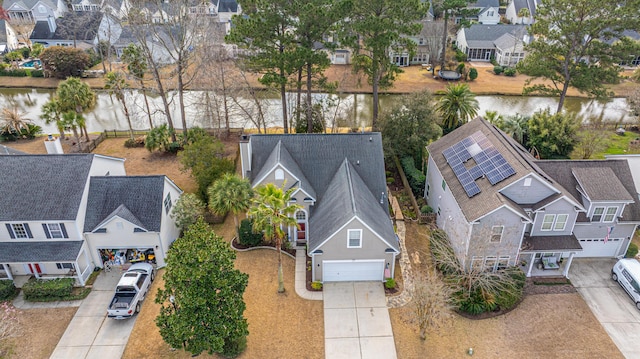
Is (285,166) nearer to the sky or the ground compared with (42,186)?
nearer to the sky

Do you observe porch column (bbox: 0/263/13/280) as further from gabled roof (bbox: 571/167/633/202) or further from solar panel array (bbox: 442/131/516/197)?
gabled roof (bbox: 571/167/633/202)

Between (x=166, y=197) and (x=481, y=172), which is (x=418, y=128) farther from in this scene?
(x=166, y=197)

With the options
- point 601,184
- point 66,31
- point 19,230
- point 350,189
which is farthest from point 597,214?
point 66,31

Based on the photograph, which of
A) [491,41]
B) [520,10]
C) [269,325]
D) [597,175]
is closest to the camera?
[269,325]

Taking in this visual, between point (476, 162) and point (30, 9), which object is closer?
point (476, 162)

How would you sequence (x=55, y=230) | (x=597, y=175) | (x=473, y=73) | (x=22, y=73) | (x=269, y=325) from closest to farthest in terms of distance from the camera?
(x=269, y=325) → (x=55, y=230) → (x=597, y=175) → (x=473, y=73) → (x=22, y=73)

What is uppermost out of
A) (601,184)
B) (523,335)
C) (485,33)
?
(485,33)

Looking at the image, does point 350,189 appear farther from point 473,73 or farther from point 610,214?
point 473,73

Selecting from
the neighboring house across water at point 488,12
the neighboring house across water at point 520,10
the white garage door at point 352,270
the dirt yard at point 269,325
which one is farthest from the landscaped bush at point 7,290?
A: the neighboring house across water at point 520,10
